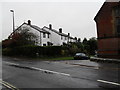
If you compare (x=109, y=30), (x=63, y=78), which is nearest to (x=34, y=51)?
(x=109, y=30)

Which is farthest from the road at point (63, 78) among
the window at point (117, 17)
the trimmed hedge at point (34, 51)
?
the trimmed hedge at point (34, 51)

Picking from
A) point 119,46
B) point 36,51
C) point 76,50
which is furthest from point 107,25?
point 76,50

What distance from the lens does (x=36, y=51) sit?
2684cm

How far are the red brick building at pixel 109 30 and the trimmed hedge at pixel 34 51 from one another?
1022 centimetres

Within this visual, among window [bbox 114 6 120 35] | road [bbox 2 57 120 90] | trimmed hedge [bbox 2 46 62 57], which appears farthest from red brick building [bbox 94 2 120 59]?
trimmed hedge [bbox 2 46 62 57]

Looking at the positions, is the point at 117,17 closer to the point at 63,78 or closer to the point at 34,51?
the point at 63,78

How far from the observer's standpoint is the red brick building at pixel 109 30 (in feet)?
64.1

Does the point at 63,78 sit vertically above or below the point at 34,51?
below

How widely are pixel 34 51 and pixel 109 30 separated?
43.8 ft

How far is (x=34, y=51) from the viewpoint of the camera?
26.8 metres

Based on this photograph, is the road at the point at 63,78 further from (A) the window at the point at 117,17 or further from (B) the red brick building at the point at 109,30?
(A) the window at the point at 117,17

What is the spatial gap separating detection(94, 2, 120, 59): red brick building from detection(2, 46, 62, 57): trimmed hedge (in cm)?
1022

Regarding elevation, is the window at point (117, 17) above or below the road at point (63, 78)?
above

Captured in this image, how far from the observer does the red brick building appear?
770 inches
